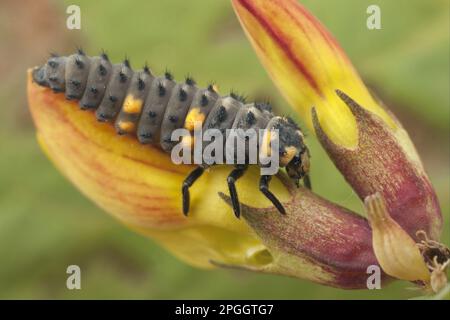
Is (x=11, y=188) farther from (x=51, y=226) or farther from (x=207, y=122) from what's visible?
(x=207, y=122)

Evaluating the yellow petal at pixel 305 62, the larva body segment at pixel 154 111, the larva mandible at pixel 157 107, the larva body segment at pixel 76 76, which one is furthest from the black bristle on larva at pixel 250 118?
the larva body segment at pixel 76 76

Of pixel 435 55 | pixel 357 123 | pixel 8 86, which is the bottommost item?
pixel 357 123

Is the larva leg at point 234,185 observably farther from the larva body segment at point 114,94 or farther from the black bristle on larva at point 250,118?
the larva body segment at point 114,94

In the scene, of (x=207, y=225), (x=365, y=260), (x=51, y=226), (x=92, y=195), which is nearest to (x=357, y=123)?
(x=365, y=260)

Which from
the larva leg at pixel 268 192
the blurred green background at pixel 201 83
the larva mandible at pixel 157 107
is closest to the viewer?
the larva leg at pixel 268 192

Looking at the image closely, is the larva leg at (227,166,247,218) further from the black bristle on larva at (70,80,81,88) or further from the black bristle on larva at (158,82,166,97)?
the black bristle on larva at (70,80,81,88)

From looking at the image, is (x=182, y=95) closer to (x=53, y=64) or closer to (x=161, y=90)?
(x=161, y=90)

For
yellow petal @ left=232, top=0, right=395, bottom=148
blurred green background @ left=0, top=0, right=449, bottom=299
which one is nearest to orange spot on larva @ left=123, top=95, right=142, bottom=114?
yellow petal @ left=232, top=0, right=395, bottom=148

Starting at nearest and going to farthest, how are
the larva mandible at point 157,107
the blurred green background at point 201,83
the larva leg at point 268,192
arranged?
the larva leg at point 268,192 < the larva mandible at point 157,107 < the blurred green background at point 201,83
